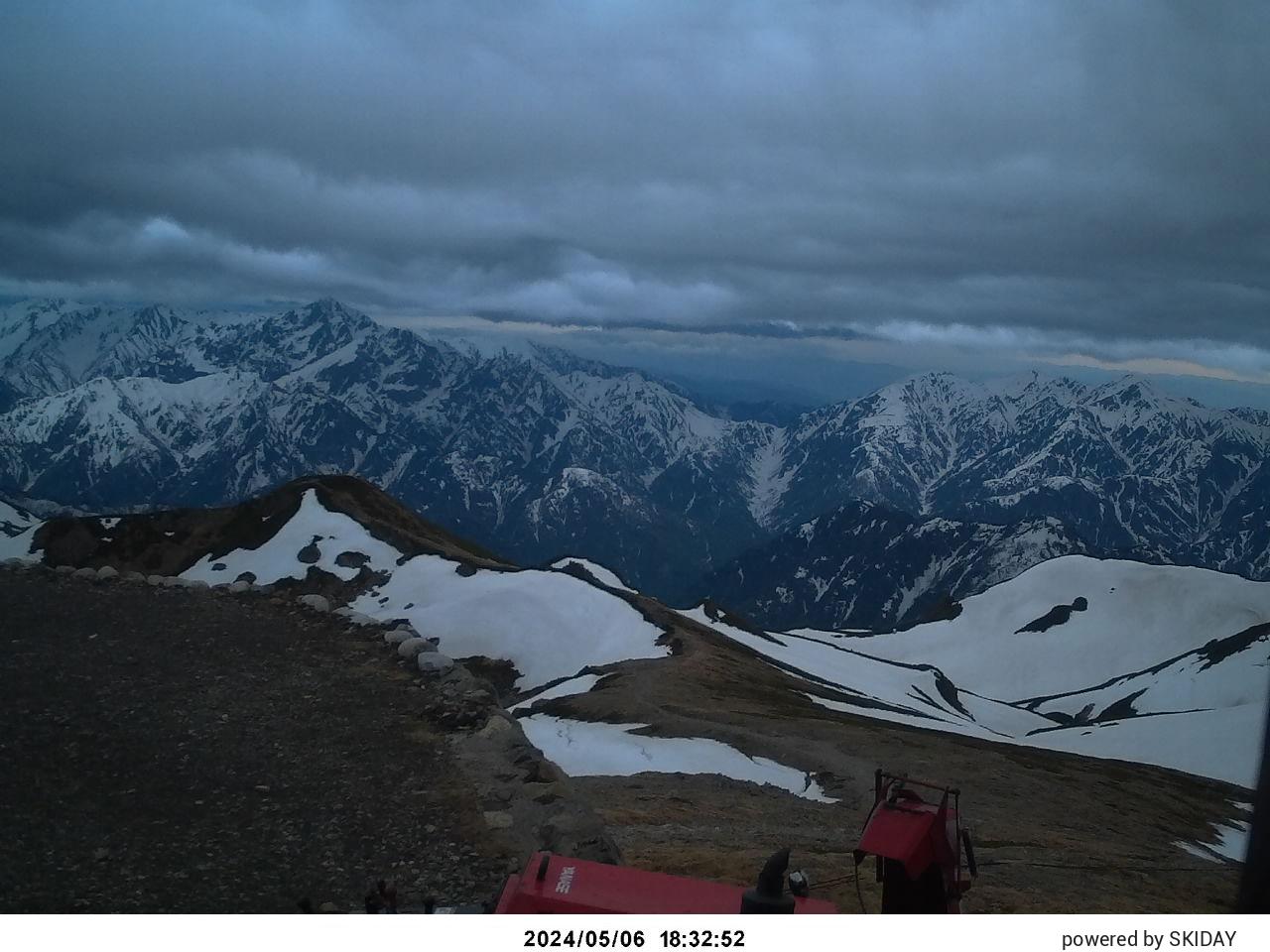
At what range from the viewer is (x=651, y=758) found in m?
39.3

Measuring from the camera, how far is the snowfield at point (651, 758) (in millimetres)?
36906

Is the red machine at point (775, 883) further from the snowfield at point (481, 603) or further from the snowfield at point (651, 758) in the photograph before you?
the snowfield at point (481, 603)

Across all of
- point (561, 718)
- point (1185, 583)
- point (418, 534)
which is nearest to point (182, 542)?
point (418, 534)

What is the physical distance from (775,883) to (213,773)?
1206 centimetres

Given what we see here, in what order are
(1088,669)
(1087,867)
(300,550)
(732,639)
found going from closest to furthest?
(1087,867) → (300,550) → (732,639) → (1088,669)

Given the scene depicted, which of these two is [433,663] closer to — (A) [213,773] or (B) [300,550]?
(A) [213,773]

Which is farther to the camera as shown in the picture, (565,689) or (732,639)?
(732,639)

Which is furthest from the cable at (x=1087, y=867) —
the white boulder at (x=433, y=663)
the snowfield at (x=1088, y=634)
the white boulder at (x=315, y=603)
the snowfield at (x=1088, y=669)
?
the snowfield at (x=1088, y=634)

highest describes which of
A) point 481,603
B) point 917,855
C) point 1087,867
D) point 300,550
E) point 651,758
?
point 917,855

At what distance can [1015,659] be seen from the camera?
174 metres

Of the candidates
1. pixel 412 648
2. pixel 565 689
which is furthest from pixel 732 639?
pixel 412 648

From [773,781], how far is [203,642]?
24.9m

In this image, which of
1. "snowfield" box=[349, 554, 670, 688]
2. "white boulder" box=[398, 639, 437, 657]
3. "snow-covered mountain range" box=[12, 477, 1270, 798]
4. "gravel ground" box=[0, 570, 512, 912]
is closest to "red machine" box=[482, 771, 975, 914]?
"gravel ground" box=[0, 570, 512, 912]
